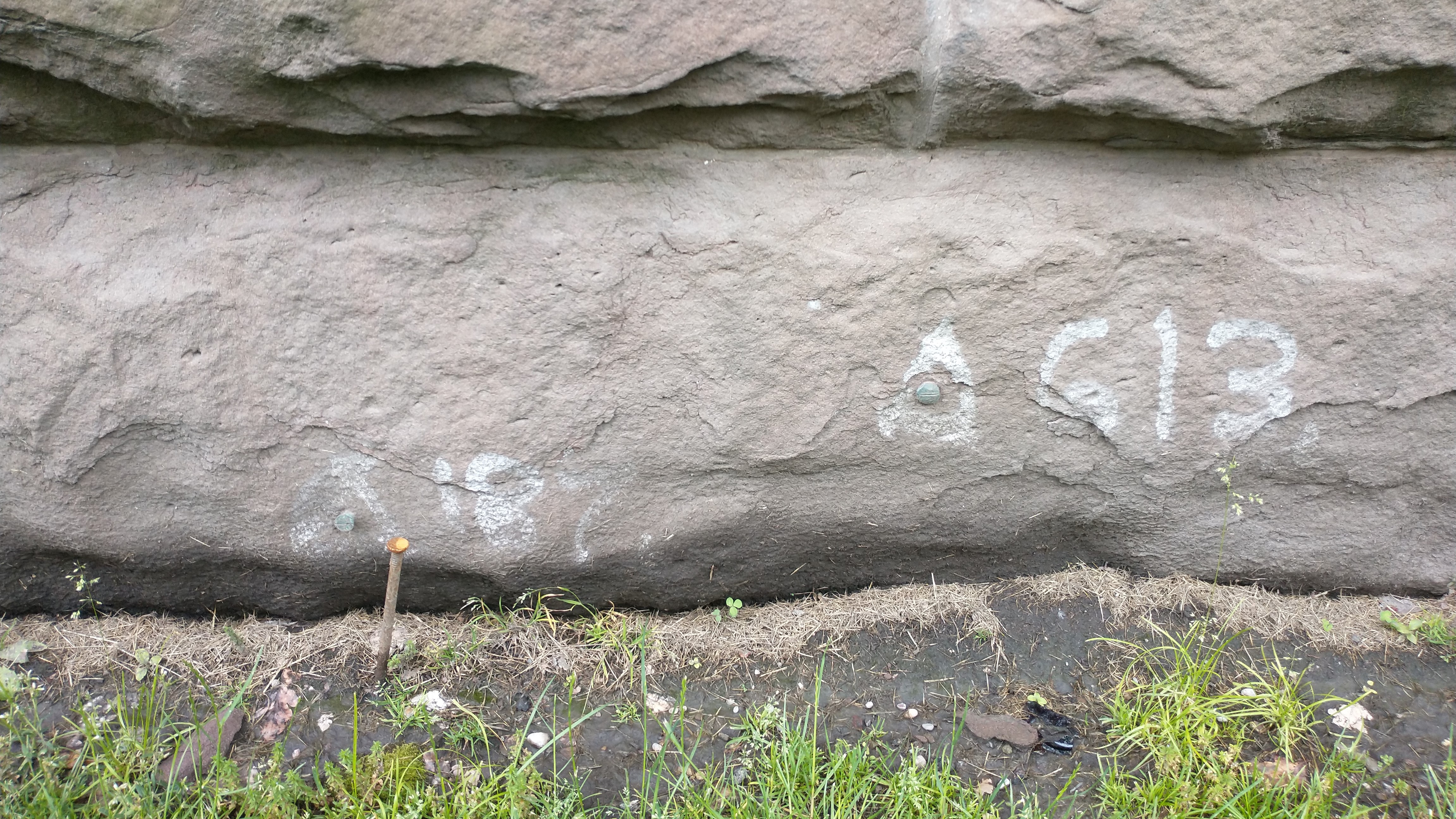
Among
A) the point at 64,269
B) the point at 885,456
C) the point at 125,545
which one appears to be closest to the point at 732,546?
the point at 885,456

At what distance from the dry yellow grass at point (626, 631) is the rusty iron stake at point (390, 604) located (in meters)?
0.06

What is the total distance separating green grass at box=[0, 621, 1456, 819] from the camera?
1.46 metres

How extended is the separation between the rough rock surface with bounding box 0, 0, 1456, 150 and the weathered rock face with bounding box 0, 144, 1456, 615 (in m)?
0.05

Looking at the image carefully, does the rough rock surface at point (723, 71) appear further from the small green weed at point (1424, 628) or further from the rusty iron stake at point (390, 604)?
the small green weed at point (1424, 628)

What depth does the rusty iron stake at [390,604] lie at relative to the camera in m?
1.58

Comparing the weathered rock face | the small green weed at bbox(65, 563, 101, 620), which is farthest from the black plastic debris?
the small green weed at bbox(65, 563, 101, 620)

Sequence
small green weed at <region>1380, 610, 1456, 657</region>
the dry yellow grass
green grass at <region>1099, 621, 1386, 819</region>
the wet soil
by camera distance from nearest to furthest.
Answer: green grass at <region>1099, 621, 1386, 819</region> < the wet soil < the dry yellow grass < small green weed at <region>1380, 610, 1456, 657</region>

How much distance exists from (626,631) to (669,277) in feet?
2.36

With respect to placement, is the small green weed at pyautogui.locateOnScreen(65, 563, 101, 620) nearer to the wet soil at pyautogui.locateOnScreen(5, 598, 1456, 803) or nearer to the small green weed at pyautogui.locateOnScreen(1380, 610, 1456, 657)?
the wet soil at pyautogui.locateOnScreen(5, 598, 1456, 803)

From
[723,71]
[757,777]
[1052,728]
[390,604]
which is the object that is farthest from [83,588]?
[1052,728]

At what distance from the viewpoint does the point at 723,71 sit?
4.91 ft

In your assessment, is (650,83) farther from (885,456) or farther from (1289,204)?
(1289,204)

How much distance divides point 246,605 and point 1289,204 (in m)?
2.18

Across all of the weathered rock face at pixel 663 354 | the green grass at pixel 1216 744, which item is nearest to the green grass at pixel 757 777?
the green grass at pixel 1216 744
